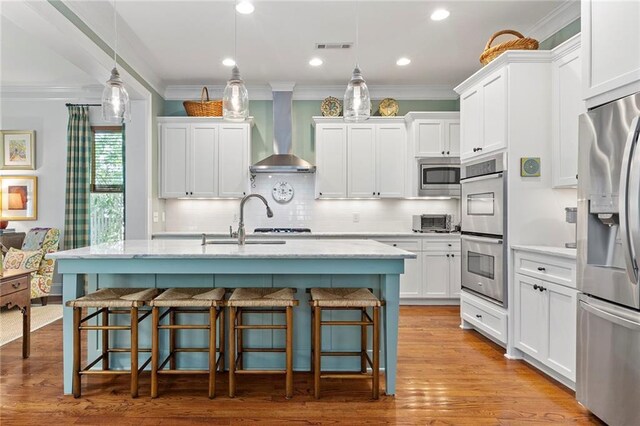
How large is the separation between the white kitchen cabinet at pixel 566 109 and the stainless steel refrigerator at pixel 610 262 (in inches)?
33.4

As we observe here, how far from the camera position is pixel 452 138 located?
5.20m

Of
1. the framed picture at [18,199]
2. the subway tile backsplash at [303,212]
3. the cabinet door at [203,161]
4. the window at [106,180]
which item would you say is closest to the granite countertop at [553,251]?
the subway tile backsplash at [303,212]

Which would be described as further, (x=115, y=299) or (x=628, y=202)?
(x=115, y=299)

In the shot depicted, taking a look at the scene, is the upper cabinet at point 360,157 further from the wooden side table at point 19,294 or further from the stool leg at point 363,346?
the wooden side table at point 19,294

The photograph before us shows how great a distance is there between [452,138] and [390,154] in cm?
84

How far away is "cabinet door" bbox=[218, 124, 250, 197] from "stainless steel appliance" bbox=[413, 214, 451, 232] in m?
2.44

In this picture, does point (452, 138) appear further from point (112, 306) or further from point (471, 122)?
point (112, 306)

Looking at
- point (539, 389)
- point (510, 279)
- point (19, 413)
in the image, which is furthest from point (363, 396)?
point (19, 413)

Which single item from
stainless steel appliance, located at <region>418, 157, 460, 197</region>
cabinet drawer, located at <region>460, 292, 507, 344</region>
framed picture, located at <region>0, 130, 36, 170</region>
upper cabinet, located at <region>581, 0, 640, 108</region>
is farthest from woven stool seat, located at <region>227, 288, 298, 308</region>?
framed picture, located at <region>0, 130, 36, 170</region>

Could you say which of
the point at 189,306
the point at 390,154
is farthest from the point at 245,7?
the point at 390,154

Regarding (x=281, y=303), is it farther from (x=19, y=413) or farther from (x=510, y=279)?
(x=510, y=279)

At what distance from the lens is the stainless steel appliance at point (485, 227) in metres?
3.30

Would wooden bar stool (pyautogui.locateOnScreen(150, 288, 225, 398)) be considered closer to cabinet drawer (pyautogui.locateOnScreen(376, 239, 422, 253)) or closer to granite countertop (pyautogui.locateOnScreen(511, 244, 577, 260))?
granite countertop (pyautogui.locateOnScreen(511, 244, 577, 260))

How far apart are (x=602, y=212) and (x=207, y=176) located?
4468mm
